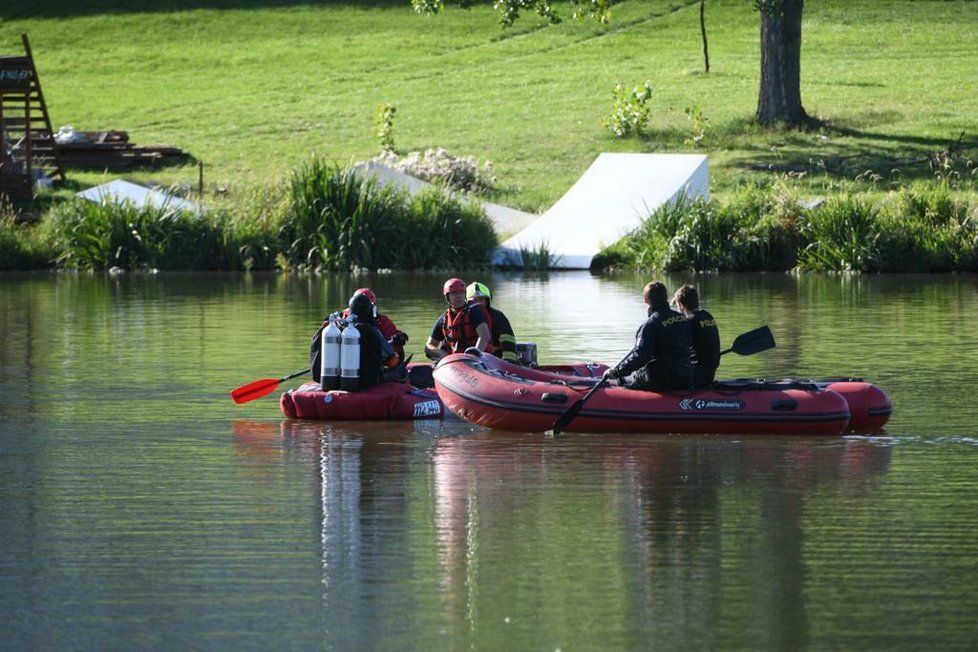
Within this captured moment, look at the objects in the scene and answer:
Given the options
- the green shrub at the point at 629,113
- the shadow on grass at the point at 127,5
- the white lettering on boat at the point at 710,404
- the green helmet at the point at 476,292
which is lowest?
the white lettering on boat at the point at 710,404

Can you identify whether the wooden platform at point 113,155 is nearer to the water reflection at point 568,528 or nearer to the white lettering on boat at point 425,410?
the white lettering on boat at point 425,410

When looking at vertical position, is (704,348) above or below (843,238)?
below

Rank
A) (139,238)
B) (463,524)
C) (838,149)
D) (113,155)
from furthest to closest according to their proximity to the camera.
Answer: (113,155) < (838,149) < (139,238) < (463,524)

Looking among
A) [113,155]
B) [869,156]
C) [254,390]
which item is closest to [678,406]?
[254,390]

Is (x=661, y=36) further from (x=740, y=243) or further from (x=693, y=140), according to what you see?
(x=740, y=243)

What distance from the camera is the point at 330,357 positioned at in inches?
649

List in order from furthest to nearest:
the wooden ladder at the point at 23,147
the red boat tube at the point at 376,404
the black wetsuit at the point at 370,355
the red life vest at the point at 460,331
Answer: the wooden ladder at the point at 23,147 < the red life vest at the point at 460,331 < the red boat tube at the point at 376,404 < the black wetsuit at the point at 370,355

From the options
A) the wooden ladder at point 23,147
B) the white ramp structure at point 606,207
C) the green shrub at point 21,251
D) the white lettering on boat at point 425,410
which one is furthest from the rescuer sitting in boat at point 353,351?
the wooden ladder at point 23,147

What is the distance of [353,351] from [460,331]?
1.35m

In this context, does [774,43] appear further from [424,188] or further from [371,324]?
[371,324]

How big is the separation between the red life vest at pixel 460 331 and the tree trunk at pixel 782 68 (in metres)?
24.3

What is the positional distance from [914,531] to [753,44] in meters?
45.1

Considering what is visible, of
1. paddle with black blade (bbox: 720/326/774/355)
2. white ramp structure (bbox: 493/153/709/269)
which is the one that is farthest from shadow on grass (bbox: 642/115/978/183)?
paddle with black blade (bbox: 720/326/774/355)

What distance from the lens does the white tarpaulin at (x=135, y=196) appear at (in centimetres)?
3512
